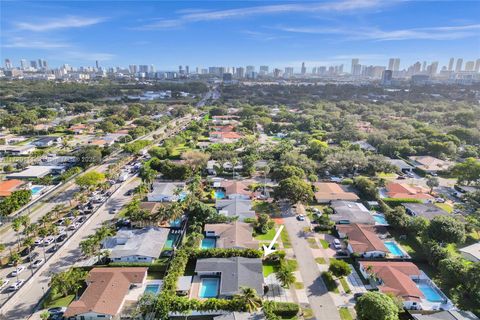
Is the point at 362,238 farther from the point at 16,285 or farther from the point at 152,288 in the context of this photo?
the point at 16,285

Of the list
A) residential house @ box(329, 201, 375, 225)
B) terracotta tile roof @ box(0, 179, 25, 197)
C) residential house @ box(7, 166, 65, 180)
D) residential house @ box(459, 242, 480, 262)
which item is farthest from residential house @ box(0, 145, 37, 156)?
residential house @ box(459, 242, 480, 262)

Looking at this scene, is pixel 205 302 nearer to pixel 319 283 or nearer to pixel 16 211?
pixel 319 283

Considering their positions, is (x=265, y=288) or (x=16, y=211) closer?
(x=265, y=288)

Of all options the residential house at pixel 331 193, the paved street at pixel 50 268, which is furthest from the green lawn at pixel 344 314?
the paved street at pixel 50 268

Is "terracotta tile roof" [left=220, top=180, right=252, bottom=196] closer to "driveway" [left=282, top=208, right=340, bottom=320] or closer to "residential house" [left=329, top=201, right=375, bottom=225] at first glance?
"driveway" [left=282, top=208, right=340, bottom=320]

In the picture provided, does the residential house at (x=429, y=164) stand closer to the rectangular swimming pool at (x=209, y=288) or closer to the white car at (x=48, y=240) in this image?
the rectangular swimming pool at (x=209, y=288)

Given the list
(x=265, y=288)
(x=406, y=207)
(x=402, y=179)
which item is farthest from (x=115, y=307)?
(x=402, y=179)
